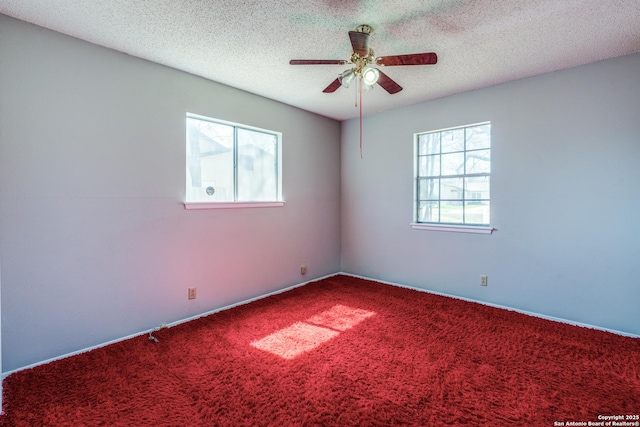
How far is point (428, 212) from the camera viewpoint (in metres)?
4.14

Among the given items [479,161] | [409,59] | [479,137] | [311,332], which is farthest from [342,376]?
[479,137]

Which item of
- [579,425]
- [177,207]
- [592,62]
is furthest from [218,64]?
[579,425]

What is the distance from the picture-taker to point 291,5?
6.63 ft

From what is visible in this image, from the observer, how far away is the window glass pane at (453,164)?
12.5 feet

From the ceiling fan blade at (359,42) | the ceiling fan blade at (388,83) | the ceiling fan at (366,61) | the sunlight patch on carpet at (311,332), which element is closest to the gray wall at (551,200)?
the sunlight patch on carpet at (311,332)

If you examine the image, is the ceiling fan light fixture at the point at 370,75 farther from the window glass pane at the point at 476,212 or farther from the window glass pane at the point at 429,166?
the window glass pane at the point at 476,212

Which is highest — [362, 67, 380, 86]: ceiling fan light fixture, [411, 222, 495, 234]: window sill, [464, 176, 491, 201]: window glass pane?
[362, 67, 380, 86]: ceiling fan light fixture

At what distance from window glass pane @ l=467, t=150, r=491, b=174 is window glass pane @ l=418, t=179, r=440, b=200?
0.44m

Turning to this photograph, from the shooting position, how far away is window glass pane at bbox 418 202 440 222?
13.3ft

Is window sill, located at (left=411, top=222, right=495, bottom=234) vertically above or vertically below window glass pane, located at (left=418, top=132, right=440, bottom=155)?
below

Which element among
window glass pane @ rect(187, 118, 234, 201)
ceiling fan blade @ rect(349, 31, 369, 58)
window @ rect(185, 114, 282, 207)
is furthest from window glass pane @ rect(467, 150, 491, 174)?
window glass pane @ rect(187, 118, 234, 201)

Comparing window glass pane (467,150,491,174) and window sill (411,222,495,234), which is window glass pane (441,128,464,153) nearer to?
window glass pane (467,150,491,174)

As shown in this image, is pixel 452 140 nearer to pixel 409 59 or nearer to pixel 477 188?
pixel 477 188

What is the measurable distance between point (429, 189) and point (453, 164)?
1.44 feet
